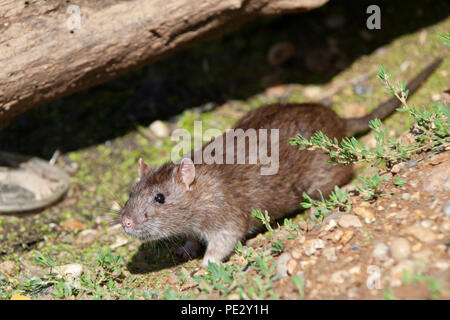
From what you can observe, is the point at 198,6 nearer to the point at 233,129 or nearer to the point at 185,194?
the point at 233,129

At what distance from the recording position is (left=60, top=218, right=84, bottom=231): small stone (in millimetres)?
6090

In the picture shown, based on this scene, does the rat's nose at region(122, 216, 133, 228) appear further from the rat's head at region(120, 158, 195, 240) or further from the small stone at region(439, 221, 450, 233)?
the small stone at region(439, 221, 450, 233)

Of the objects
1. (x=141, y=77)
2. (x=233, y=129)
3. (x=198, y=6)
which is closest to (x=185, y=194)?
(x=233, y=129)

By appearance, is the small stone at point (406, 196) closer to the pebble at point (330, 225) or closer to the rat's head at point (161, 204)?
the pebble at point (330, 225)

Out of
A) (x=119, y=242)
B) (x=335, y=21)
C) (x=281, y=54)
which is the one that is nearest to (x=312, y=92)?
(x=281, y=54)

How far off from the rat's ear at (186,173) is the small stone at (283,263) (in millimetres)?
1343

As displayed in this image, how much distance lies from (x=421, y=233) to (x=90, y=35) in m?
3.85

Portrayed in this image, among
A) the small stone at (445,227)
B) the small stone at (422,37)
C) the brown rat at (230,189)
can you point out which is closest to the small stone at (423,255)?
the small stone at (445,227)

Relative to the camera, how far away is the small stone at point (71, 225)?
6090 millimetres

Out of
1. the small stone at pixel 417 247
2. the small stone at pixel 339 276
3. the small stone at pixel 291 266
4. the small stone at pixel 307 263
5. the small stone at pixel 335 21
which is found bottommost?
the small stone at pixel 291 266

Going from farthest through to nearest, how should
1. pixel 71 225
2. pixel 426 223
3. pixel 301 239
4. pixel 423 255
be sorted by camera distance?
pixel 71 225
pixel 301 239
pixel 426 223
pixel 423 255

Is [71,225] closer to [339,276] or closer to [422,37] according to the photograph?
[339,276]

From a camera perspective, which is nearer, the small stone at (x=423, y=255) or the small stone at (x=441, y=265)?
the small stone at (x=441, y=265)

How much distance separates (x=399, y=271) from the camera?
148 inches
